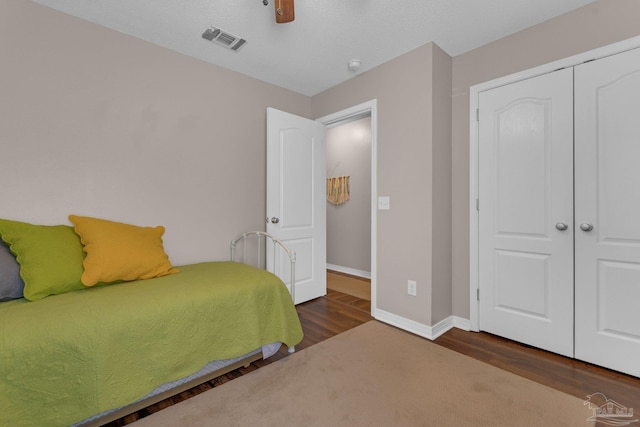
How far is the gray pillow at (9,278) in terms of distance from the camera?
1582 millimetres

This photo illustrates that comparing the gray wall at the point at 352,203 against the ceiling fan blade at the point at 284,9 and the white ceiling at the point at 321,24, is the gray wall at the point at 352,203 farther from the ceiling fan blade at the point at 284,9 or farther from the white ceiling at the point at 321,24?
the ceiling fan blade at the point at 284,9

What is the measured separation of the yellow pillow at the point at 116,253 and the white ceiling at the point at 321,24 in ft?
5.01

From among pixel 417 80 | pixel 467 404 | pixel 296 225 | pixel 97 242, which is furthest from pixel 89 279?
pixel 417 80

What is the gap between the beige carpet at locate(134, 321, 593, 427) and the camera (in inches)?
57.2

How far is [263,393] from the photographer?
1674 mm

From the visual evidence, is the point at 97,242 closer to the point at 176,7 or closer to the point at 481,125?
the point at 176,7

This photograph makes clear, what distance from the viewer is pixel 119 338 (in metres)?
1.39

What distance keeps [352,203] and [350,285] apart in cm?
139

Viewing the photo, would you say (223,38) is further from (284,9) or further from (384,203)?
(384,203)

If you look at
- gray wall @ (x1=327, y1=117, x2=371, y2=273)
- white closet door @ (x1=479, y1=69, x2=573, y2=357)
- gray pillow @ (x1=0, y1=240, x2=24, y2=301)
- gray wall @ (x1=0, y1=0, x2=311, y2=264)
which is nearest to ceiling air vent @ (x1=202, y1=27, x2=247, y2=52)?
gray wall @ (x1=0, y1=0, x2=311, y2=264)

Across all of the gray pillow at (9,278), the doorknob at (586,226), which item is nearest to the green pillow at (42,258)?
the gray pillow at (9,278)

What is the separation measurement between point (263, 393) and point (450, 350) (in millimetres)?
1418

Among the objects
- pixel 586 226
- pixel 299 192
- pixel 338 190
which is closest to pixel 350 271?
pixel 338 190

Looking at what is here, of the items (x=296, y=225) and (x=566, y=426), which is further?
(x=296, y=225)
